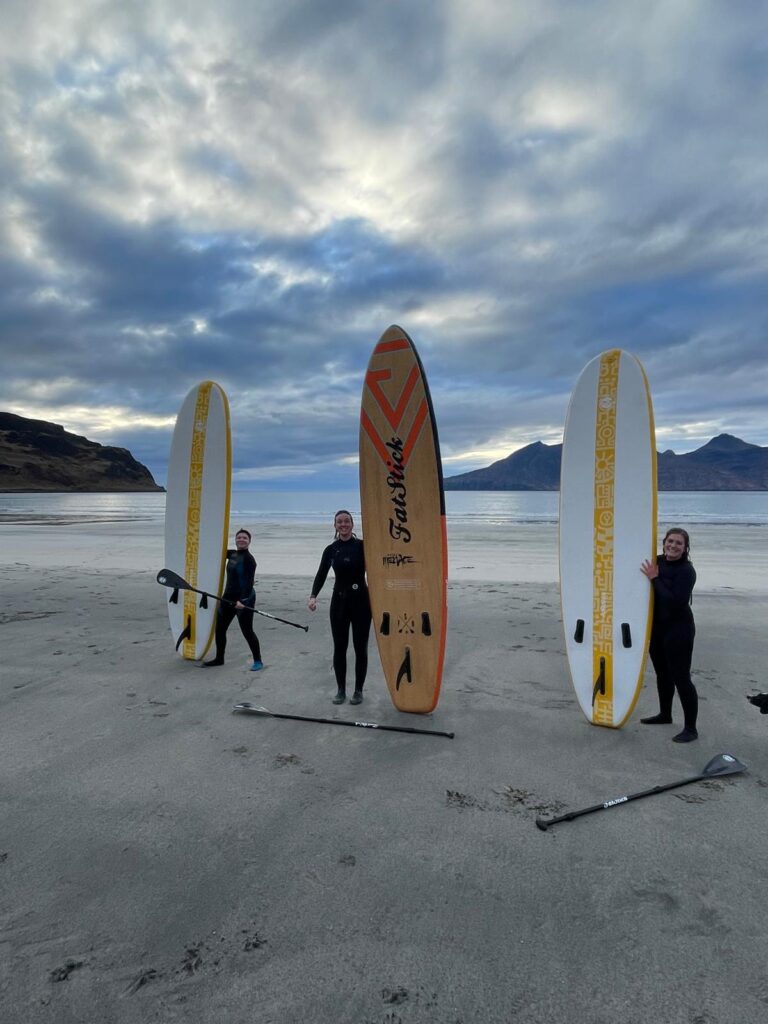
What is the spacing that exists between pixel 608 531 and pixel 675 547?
0.56m

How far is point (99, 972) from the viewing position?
207 cm

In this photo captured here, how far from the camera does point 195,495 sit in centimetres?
666

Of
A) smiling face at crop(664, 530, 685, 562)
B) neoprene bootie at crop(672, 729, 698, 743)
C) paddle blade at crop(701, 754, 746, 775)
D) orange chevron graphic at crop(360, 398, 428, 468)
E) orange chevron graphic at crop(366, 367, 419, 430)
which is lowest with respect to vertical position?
neoprene bootie at crop(672, 729, 698, 743)

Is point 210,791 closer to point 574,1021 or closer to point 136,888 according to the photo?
point 136,888

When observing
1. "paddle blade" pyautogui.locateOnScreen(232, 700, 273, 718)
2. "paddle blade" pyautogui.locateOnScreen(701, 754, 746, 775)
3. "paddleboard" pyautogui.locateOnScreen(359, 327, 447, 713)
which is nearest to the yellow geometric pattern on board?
"paddle blade" pyautogui.locateOnScreen(232, 700, 273, 718)

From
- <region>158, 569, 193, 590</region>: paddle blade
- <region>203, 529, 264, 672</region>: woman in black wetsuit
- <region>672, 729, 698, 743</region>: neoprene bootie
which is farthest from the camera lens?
<region>158, 569, 193, 590</region>: paddle blade

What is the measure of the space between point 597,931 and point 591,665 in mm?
2501

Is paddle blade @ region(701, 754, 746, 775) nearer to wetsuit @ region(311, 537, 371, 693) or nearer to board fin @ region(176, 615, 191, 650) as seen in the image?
wetsuit @ region(311, 537, 371, 693)

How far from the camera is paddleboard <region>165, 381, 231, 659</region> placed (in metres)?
6.24

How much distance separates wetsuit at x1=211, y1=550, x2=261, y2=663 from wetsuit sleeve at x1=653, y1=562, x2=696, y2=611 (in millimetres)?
3850

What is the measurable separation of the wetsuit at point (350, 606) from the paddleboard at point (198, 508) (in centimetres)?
174

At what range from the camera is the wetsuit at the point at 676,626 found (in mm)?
4133

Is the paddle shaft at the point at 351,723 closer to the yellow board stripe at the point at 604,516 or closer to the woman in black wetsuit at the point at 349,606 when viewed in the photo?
the woman in black wetsuit at the point at 349,606

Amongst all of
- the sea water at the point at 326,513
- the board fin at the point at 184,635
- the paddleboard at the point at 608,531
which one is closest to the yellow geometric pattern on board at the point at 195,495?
the board fin at the point at 184,635
